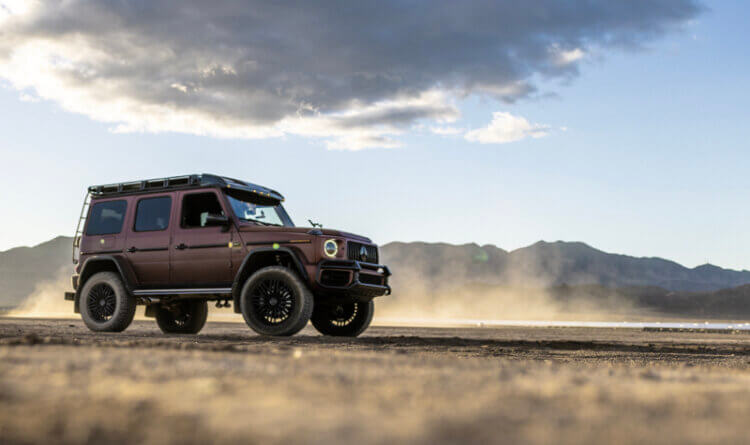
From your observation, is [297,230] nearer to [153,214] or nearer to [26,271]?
[153,214]

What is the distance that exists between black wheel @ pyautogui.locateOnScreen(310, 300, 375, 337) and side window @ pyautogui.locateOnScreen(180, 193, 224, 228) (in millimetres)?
2600

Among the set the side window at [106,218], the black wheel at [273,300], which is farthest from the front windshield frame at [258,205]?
the side window at [106,218]

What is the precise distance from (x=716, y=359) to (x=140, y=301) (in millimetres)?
9139

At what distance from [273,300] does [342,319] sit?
2246 millimetres

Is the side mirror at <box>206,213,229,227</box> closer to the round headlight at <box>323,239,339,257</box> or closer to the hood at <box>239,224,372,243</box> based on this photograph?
the hood at <box>239,224,372,243</box>

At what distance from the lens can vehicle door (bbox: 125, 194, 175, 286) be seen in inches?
472

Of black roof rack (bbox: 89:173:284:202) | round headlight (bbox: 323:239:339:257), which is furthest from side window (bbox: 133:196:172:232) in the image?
round headlight (bbox: 323:239:339:257)

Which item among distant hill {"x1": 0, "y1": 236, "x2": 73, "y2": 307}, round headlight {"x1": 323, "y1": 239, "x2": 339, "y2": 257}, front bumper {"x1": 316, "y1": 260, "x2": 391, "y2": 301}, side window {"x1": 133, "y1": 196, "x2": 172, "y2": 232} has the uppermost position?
distant hill {"x1": 0, "y1": 236, "x2": 73, "y2": 307}

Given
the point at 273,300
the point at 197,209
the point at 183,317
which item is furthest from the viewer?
the point at 183,317

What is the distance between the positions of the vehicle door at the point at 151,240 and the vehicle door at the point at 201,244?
0.70 feet

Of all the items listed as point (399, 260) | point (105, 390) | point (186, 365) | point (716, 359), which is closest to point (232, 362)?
point (186, 365)

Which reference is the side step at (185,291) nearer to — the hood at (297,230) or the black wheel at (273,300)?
the black wheel at (273,300)

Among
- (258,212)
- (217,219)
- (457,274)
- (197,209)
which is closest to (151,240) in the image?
(197,209)

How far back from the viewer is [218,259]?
1139 cm
